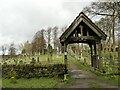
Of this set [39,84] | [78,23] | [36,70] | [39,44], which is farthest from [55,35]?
[39,84]

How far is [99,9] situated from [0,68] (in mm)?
16783

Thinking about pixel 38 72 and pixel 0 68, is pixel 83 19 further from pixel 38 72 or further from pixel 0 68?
pixel 0 68

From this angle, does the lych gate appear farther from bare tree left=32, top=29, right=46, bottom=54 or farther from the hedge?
bare tree left=32, top=29, right=46, bottom=54

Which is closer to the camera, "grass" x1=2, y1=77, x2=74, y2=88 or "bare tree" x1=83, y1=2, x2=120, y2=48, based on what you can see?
"grass" x1=2, y1=77, x2=74, y2=88

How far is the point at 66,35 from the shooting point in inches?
832

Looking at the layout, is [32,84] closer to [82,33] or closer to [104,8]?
[82,33]

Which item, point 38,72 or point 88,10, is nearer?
point 38,72

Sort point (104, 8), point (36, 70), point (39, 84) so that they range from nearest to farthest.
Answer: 1. point (39, 84)
2. point (36, 70)
3. point (104, 8)

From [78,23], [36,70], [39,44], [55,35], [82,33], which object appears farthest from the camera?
[55,35]

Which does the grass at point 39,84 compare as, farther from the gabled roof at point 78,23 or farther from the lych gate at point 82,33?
the gabled roof at point 78,23

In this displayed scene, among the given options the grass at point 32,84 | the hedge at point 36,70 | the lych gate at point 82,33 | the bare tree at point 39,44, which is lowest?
the grass at point 32,84

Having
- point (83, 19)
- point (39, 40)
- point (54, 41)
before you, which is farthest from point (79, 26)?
point (54, 41)

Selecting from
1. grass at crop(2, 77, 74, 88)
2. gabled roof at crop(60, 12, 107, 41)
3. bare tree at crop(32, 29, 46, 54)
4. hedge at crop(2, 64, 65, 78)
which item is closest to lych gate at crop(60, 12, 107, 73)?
gabled roof at crop(60, 12, 107, 41)

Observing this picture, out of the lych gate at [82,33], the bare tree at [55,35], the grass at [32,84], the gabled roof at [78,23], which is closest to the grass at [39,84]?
the grass at [32,84]
